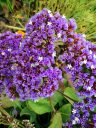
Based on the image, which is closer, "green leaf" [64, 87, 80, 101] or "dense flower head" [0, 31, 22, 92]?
"dense flower head" [0, 31, 22, 92]

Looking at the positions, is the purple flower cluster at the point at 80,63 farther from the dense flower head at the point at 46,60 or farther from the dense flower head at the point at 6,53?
the dense flower head at the point at 6,53

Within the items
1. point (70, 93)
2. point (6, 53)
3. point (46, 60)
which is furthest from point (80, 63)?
point (70, 93)

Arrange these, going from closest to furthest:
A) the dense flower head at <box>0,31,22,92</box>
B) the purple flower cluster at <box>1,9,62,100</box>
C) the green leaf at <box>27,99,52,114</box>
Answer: the purple flower cluster at <box>1,9,62,100</box> → the dense flower head at <box>0,31,22,92</box> → the green leaf at <box>27,99,52,114</box>

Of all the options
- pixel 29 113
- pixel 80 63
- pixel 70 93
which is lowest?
pixel 29 113

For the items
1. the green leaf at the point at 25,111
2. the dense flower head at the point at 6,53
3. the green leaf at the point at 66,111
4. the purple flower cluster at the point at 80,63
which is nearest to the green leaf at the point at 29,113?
the green leaf at the point at 25,111

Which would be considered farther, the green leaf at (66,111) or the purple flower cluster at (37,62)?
the green leaf at (66,111)

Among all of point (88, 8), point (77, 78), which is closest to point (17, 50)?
point (77, 78)

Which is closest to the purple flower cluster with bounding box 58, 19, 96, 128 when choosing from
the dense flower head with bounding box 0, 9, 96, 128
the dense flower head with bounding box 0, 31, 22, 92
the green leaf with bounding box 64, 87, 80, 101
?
the dense flower head with bounding box 0, 9, 96, 128

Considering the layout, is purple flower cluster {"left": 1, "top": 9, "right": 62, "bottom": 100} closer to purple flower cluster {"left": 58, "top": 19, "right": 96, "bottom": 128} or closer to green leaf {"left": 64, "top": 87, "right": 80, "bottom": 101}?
purple flower cluster {"left": 58, "top": 19, "right": 96, "bottom": 128}

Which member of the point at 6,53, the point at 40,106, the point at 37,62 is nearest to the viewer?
the point at 37,62

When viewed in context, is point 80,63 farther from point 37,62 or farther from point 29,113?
point 29,113
